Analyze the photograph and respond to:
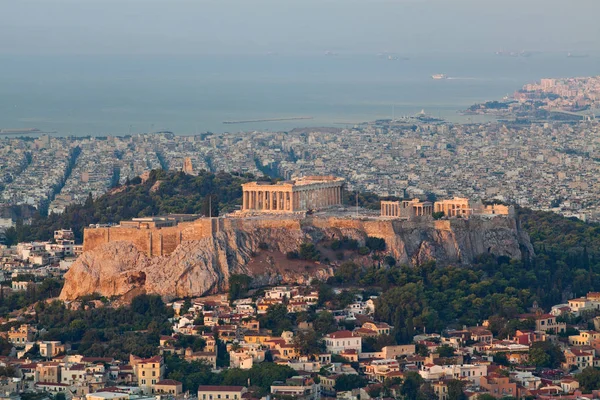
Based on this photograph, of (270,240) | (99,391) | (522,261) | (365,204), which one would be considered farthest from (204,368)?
(365,204)

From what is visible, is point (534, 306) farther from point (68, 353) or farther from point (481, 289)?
point (68, 353)

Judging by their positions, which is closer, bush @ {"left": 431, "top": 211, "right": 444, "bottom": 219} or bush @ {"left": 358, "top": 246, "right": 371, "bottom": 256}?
bush @ {"left": 358, "top": 246, "right": 371, "bottom": 256}

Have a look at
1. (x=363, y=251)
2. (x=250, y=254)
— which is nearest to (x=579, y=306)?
(x=363, y=251)

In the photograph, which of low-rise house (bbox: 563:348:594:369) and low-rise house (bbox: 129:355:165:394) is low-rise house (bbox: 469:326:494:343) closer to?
low-rise house (bbox: 563:348:594:369)

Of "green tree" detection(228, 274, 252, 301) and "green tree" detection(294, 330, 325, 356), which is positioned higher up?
"green tree" detection(228, 274, 252, 301)

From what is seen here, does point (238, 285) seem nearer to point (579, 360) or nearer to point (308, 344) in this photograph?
point (308, 344)

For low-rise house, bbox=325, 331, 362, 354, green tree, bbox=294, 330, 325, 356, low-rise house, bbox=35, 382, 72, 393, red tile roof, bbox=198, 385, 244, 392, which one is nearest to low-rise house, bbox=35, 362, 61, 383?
low-rise house, bbox=35, 382, 72, 393
